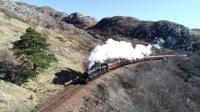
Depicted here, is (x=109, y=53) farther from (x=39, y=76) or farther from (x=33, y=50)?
(x=33, y=50)

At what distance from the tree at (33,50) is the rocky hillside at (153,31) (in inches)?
3995

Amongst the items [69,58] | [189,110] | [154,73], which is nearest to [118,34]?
[69,58]

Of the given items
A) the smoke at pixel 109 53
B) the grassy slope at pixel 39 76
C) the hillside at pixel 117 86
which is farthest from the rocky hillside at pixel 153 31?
the smoke at pixel 109 53

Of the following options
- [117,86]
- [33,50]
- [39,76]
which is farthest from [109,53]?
[117,86]

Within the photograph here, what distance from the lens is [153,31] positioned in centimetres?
16700

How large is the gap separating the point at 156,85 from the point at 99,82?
36.1 feet

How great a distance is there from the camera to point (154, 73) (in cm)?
5947

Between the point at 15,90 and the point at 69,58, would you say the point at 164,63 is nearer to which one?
the point at 69,58

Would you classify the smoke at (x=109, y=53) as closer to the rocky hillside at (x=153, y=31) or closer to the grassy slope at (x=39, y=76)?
the grassy slope at (x=39, y=76)

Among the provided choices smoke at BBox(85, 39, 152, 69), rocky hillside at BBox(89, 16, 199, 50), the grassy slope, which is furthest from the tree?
rocky hillside at BBox(89, 16, 199, 50)

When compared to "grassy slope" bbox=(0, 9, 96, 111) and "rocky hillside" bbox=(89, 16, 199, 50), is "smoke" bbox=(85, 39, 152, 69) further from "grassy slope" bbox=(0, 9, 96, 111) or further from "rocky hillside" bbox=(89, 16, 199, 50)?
"rocky hillside" bbox=(89, 16, 199, 50)

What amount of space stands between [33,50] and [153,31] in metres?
121

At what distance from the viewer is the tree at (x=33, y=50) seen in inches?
2015

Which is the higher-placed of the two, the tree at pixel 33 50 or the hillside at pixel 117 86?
the tree at pixel 33 50
